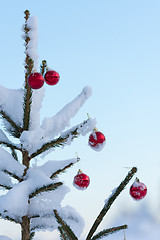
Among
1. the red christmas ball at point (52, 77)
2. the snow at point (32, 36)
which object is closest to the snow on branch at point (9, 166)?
the red christmas ball at point (52, 77)

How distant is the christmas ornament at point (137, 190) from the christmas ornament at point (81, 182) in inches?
25.0

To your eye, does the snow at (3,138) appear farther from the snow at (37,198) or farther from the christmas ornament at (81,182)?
the christmas ornament at (81,182)

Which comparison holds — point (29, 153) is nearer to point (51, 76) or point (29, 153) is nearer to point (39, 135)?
point (39, 135)

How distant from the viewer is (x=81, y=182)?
10.8ft

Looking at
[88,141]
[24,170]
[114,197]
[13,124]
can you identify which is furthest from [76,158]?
[114,197]

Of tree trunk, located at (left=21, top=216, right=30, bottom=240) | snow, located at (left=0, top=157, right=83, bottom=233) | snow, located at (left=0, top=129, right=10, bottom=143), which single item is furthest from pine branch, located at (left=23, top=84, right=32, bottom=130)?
tree trunk, located at (left=21, top=216, right=30, bottom=240)

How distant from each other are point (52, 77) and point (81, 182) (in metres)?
1.34

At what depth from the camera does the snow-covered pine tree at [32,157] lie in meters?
3.23

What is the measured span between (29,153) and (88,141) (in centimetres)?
83

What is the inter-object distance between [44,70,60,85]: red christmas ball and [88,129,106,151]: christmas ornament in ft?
2.81

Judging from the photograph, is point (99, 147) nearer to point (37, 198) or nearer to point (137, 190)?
point (137, 190)

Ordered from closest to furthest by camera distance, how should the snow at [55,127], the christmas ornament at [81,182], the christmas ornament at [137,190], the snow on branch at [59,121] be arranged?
1. the christmas ornament at [137,190]
2. the christmas ornament at [81,182]
3. the snow at [55,127]
4. the snow on branch at [59,121]

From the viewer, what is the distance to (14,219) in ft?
11.1

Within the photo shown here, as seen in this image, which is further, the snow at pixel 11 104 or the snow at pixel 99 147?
the snow at pixel 11 104
